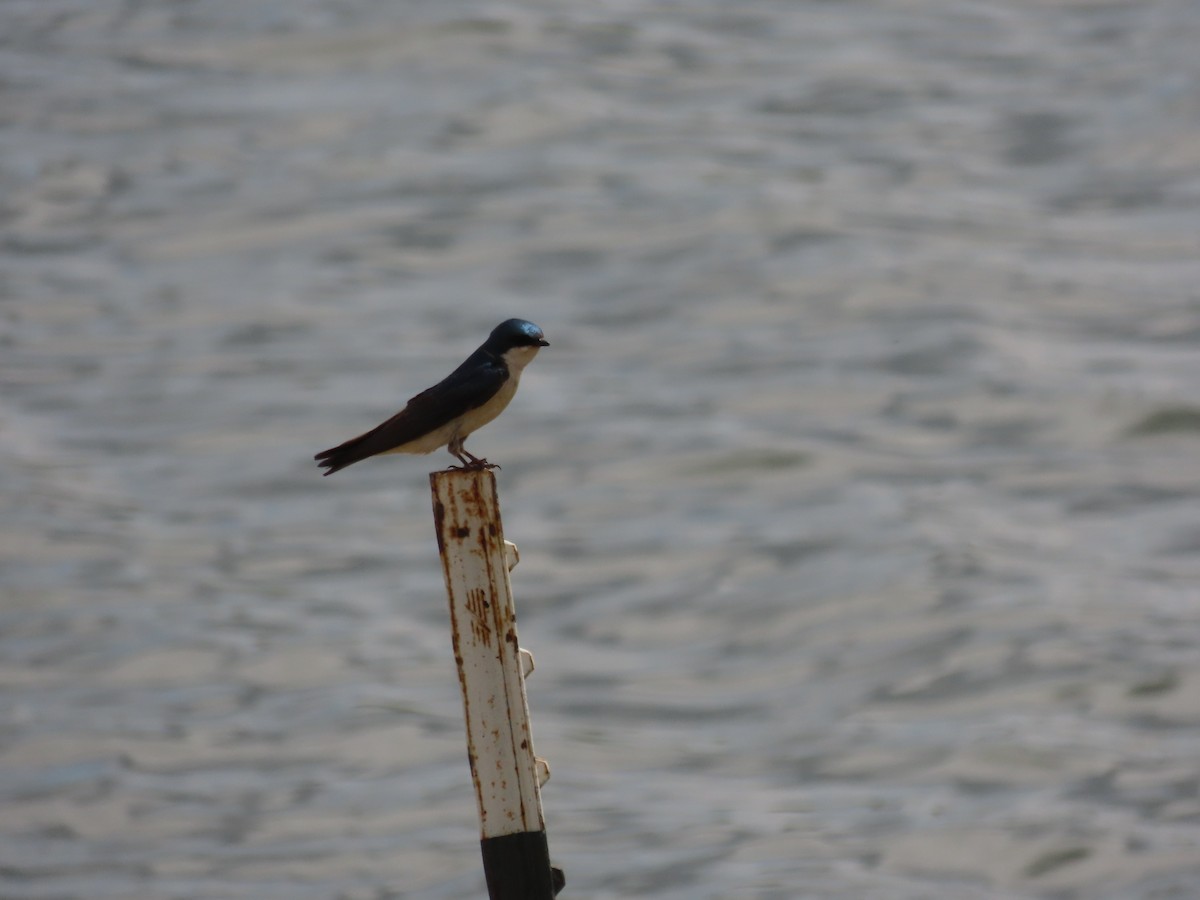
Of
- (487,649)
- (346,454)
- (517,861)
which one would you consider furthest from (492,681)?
(346,454)

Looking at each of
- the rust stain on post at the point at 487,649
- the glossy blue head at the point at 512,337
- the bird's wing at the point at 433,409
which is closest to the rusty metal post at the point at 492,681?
the rust stain on post at the point at 487,649

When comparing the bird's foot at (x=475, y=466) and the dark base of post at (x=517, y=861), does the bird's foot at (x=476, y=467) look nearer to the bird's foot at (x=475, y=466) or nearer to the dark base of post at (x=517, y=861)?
the bird's foot at (x=475, y=466)

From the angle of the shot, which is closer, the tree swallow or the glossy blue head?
the tree swallow

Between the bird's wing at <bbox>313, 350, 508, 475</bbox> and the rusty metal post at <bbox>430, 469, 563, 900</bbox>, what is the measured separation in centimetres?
56

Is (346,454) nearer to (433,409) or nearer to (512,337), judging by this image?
(433,409)

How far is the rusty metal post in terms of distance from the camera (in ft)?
21.4

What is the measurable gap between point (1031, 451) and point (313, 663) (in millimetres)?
9667

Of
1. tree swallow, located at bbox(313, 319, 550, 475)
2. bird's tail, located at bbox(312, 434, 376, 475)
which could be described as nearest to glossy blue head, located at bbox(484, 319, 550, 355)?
tree swallow, located at bbox(313, 319, 550, 475)

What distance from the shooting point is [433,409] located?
7.15 meters

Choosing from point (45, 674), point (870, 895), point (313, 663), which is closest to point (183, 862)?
point (313, 663)

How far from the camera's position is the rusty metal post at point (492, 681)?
6.53 meters

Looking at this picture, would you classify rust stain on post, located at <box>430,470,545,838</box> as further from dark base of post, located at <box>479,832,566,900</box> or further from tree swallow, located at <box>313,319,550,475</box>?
tree swallow, located at <box>313,319,550,475</box>

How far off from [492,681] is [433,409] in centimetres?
111

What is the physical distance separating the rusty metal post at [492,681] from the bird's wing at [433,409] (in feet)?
1.84
